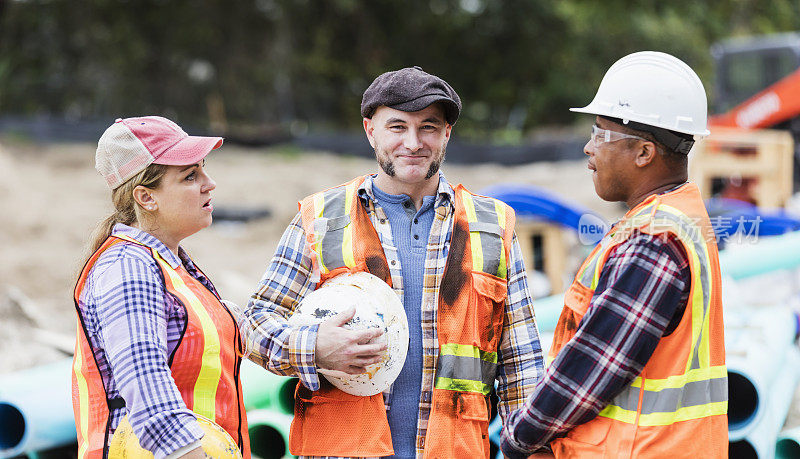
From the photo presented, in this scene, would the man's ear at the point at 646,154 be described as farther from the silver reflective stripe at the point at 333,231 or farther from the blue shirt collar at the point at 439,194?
the silver reflective stripe at the point at 333,231

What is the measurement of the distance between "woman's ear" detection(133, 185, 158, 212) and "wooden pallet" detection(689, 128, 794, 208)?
29.1 feet

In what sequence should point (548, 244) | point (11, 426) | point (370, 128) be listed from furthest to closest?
point (548, 244) < point (11, 426) < point (370, 128)

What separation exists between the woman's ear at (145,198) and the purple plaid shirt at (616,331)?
125 centimetres

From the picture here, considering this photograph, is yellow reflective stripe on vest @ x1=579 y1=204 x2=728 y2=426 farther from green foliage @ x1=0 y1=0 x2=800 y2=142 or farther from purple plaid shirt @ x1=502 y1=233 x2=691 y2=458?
green foliage @ x1=0 y1=0 x2=800 y2=142

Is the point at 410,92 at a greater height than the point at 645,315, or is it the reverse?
the point at 410,92

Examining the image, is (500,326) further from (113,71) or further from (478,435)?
(113,71)

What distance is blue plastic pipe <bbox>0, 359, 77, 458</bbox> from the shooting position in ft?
11.0

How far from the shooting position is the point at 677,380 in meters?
2.02

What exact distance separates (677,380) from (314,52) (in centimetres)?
2265

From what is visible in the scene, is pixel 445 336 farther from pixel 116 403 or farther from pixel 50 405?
pixel 50 405

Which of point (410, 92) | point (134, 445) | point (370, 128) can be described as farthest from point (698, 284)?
point (134, 445)

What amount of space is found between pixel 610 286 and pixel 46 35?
21.6 m

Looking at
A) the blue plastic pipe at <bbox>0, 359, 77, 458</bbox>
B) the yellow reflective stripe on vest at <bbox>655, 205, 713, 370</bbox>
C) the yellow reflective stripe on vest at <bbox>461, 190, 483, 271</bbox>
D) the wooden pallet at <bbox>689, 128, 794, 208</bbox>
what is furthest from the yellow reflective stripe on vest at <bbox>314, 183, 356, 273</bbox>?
the wooden pallet at <bbox>689, 128, 794, 208</bbox>

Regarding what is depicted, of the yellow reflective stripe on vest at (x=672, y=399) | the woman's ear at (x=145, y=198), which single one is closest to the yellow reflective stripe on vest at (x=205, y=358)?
the woman's ear at (x=145, y=198)
